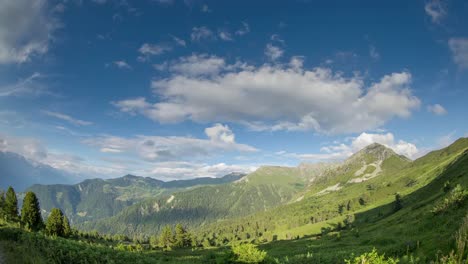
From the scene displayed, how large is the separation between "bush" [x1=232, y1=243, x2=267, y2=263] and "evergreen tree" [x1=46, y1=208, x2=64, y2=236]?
330 ft

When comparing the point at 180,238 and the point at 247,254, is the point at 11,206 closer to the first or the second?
the point at 180,238

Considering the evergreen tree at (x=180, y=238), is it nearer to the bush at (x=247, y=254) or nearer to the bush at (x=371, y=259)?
the bush at (x=247, y=254)

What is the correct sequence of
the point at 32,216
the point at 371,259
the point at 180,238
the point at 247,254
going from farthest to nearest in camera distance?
the point at 180,238
the point at 32,216
the point at 247,254
the point at 371,259

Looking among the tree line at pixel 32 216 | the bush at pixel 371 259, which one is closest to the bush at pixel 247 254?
the bush at pixel 371 259

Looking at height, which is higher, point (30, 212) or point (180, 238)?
point (30, 212)

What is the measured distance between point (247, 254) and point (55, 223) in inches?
4125

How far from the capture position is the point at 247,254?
89.1ft

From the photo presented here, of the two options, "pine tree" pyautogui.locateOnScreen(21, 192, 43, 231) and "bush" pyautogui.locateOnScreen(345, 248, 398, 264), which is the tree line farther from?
"bush" pyautogui.locateOnScreen(345, 248, 398, 264)

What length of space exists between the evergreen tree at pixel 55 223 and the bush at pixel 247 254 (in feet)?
330

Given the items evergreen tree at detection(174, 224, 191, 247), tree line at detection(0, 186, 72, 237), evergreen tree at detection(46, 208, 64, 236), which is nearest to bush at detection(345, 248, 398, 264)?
tree line at detection(0, 186, 72, 237)

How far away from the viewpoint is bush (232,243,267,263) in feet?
86.5

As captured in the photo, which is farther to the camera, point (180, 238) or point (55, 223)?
point (180, 238)

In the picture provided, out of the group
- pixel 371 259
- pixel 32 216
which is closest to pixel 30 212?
pixel 32 216

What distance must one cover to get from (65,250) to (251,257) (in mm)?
15891
